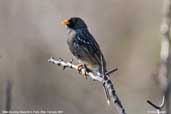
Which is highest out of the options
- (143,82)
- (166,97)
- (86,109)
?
(166,97)

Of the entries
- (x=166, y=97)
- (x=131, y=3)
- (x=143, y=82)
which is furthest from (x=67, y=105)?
(x=166, y=97)

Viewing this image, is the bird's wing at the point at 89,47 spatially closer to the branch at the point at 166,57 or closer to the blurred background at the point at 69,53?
the blurred background at the point at 69,53

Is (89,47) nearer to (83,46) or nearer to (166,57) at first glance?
(83,46)

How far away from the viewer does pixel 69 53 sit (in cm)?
905

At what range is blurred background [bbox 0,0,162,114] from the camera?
7.48 meters

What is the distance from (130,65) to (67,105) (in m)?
2.55

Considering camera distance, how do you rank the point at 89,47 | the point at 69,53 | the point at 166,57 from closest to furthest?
the point at 166,57
the point at 89,47
the point at 69,53

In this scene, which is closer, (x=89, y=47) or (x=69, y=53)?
(x=89, y=47)

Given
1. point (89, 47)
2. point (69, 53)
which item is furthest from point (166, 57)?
point (69, 53)

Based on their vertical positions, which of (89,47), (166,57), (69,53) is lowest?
(69,53)

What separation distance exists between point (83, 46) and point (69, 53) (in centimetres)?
288

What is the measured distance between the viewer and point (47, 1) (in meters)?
9.28

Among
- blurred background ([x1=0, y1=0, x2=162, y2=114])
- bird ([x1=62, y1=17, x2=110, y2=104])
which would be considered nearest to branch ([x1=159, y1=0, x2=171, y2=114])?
bird ([x1=62, y1=17, x2=110, y2=104])

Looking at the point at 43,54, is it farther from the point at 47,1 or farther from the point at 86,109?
the point at 86,109
